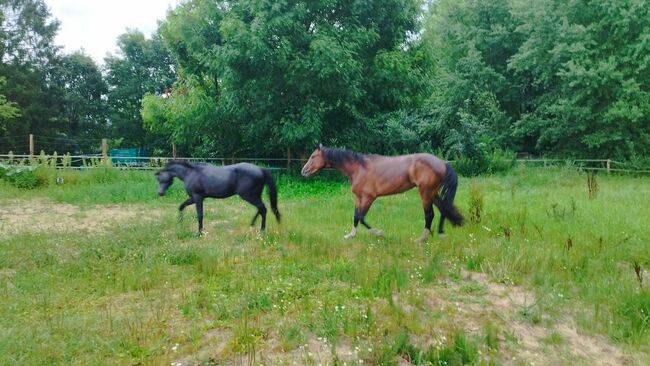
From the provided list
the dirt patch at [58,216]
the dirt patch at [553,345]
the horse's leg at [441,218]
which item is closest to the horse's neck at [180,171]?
the dirt patch at [58,216]

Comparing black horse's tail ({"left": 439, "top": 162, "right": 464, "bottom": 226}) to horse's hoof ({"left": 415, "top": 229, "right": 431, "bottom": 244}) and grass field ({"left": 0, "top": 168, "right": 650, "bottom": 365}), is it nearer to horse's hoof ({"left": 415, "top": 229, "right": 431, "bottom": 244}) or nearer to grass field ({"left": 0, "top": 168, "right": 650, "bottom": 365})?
grass field ({"left": 0, "top": 168, "right": 650, "bottom": 365})

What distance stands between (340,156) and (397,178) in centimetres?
120

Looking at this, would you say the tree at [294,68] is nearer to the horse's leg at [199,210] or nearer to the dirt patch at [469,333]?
the horse's leg at [199,210]

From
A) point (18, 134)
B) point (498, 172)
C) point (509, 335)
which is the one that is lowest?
point (509, 335)

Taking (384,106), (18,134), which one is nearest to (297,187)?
(384,106)

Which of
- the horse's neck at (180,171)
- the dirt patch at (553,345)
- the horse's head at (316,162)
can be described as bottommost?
the dirt patch at (553,345)

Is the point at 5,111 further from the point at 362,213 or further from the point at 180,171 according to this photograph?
the point at 362,213

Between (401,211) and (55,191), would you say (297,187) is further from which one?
(55,191)

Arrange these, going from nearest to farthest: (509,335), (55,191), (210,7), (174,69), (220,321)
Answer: (509,335) < (220,321) < (55,191) < (210,7) < (174,69)

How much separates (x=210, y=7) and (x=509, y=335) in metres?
17.4

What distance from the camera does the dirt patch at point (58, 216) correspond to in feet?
29.5

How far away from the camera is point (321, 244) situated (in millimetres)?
7227

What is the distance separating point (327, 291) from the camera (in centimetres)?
534

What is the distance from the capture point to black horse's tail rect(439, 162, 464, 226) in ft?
25.2
